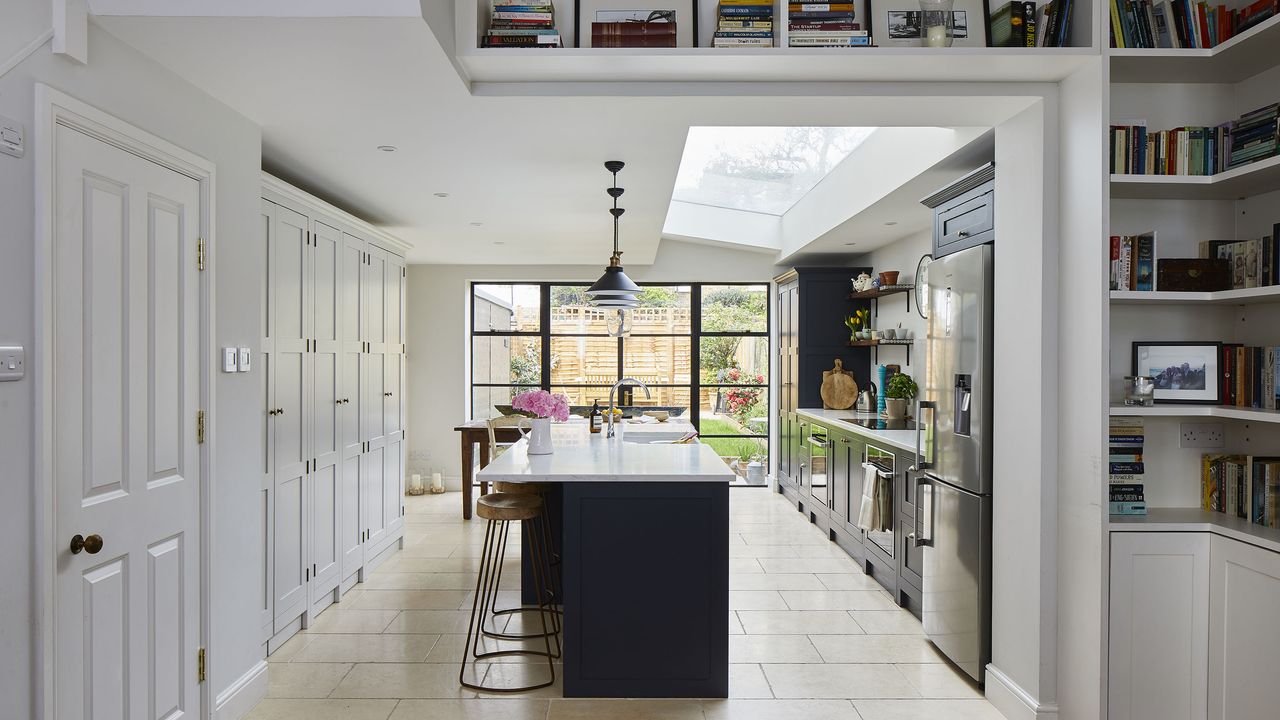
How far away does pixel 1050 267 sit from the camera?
8.65 ft

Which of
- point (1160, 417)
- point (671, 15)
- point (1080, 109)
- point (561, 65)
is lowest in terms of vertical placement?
point (1160, 417)

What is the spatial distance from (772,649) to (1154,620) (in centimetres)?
160

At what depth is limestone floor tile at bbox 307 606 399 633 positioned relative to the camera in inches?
150

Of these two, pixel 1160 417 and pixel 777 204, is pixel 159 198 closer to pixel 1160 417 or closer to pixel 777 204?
pixel 1160 417

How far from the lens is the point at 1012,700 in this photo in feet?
9.16

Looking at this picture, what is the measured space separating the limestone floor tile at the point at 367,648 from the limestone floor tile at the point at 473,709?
1.56 feet

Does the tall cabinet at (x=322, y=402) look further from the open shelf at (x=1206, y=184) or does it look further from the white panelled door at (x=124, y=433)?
the open shelf at (x=1206, y=184)

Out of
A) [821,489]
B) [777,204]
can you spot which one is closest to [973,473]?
[821,489]

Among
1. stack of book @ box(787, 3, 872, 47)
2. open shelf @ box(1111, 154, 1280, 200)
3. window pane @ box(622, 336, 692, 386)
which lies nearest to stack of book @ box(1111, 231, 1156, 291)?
open shelf @ box(1111, 154, 1280, 200)

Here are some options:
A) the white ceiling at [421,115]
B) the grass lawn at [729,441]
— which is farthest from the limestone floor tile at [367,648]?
the grass lawn at [729,441]

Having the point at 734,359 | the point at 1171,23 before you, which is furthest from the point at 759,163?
the point at 1171,23

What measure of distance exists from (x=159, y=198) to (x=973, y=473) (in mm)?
3211

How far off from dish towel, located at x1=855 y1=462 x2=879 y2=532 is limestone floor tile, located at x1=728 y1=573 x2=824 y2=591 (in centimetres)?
51

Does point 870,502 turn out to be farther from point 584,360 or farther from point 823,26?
point 584,360
